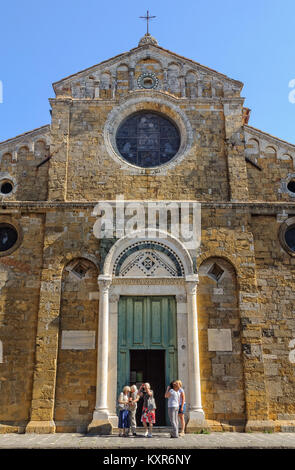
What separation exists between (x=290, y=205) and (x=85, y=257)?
222 inches

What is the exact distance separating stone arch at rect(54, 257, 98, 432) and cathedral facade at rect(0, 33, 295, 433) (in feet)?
0.11

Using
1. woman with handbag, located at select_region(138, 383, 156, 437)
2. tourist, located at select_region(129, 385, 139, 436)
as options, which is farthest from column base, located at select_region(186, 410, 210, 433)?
tourist, located at select_region(129, 385, 139, 436)

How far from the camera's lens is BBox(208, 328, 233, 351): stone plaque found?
11.0 metres

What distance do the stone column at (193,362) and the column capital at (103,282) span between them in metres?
1.96

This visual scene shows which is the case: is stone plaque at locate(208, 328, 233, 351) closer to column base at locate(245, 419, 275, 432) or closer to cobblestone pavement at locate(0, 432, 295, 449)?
column base at locate(245, 419, 275, 432)

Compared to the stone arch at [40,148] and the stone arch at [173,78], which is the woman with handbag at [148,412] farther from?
the stone arch at [173,78]

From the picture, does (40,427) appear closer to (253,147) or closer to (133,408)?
(133,408)

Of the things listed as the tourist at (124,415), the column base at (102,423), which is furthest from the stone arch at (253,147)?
the column base at (102,423)

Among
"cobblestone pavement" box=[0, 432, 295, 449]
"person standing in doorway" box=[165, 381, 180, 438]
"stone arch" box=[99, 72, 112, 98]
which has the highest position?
"stone arch" box=[99, 72, 112, 98]

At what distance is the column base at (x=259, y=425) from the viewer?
1017 centimetres

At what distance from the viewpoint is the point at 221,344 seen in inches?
433

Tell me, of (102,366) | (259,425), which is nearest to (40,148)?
(102,366)
